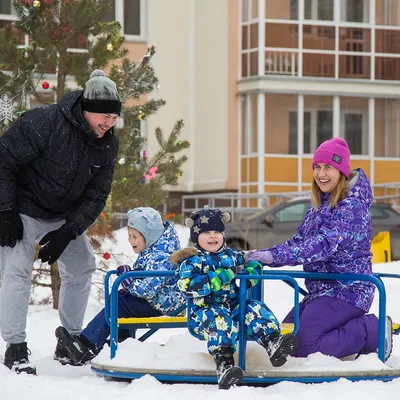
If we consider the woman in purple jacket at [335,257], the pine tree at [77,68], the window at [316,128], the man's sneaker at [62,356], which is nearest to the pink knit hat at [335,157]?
the woman in purple jacket at [335,257]

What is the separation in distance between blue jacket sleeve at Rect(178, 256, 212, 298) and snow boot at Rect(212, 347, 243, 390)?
12.9 inches

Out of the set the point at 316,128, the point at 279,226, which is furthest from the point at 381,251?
the point at 316,128

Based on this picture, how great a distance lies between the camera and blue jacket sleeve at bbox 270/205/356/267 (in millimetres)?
6324

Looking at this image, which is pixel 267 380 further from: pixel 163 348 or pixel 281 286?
pixel 281 286

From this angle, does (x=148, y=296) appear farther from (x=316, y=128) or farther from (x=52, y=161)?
(x=316, y=128)

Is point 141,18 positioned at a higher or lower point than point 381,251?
higher

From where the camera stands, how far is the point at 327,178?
21.5 ft

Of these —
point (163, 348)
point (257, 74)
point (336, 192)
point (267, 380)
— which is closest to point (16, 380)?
point (163, 348)

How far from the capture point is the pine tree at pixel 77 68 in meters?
10.2

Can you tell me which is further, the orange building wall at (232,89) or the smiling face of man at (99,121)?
the orange building wall at (232,89)

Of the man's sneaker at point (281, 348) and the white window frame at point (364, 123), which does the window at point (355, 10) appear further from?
the man's sneaker at point (281, 348)

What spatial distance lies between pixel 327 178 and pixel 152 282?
1.27 meters

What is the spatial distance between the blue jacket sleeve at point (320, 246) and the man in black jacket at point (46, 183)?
4.20 feet

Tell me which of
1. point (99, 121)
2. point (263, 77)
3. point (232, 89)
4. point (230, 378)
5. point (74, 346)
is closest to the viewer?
point (230, 378)
